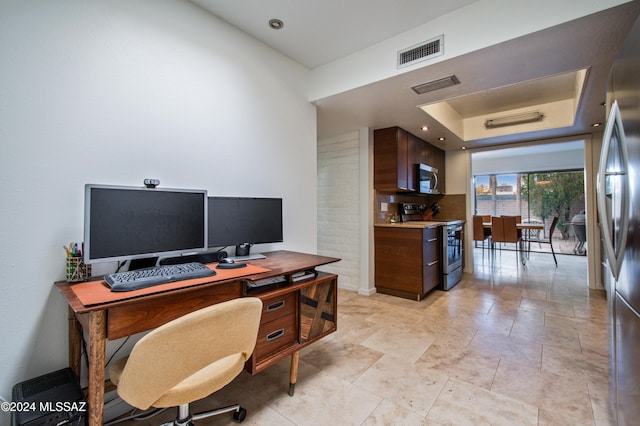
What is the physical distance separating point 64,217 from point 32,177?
0.77ft

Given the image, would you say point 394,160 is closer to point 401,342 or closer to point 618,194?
point 401,342

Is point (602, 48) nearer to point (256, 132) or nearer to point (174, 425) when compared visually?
point (256, 132)

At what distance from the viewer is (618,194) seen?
3.96ft

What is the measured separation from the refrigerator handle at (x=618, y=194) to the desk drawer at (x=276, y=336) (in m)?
1.71

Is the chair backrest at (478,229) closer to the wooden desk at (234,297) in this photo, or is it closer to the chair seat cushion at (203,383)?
the wooden desk at (234,297)

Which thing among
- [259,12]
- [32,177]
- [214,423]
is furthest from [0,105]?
[214,423]

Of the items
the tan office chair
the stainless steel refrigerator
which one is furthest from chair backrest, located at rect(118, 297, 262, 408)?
the stainless steel refrigerator

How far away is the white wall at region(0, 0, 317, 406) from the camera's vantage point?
1.32 m

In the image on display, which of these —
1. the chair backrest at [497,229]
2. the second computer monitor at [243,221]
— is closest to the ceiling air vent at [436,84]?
the second computer monitor at [243,221]

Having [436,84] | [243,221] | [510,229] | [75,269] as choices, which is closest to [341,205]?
[436,84]

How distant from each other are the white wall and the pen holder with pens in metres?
0.15

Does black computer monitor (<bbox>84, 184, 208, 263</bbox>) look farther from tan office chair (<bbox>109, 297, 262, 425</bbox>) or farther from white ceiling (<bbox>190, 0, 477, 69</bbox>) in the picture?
white ceiling (<bbox>190, 0, 477, 69</bbox>)

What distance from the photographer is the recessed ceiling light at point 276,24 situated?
217 centimetres

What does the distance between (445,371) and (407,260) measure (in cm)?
173
